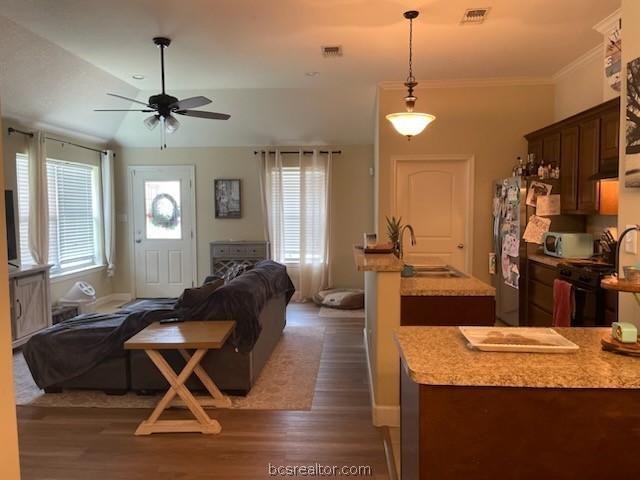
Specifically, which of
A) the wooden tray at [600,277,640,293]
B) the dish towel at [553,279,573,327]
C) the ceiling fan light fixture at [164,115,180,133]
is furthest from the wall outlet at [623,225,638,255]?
the ceiling fan light fixture at [164,115,180,133]

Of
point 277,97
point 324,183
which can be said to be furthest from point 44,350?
point 324,183

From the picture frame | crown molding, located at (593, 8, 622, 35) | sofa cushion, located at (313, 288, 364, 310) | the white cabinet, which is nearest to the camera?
crown molding, located at (593, 8, 622, 35)

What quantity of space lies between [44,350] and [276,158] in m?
4.34

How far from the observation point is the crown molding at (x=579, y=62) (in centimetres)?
413

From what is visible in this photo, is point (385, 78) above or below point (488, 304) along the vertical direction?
above

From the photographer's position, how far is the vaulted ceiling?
3320 mm

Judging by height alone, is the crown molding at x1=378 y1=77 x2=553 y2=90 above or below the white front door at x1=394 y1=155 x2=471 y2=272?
above

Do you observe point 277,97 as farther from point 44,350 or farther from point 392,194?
point 44,350

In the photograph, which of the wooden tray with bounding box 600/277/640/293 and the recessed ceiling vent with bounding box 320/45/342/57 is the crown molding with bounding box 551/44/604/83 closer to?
the recessed ceiling vent with bounding box 320/45/342/57

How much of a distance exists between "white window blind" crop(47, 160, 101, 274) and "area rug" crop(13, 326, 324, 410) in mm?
2024

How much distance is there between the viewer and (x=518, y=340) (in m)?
1.56

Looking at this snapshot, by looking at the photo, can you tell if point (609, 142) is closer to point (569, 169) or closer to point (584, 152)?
point (584, 152)

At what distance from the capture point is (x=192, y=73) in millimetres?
4922

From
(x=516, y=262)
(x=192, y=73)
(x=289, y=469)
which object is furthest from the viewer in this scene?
(x=192, y=73)
